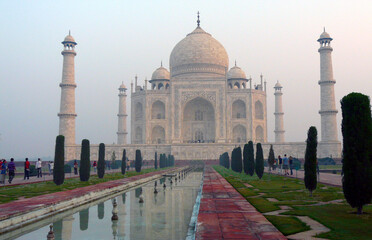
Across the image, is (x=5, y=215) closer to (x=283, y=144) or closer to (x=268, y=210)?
(x=268, y=210)

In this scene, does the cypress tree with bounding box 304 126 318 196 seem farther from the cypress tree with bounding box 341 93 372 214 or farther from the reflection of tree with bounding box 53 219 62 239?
the reflection of tree with bounding box 53 219 62 239

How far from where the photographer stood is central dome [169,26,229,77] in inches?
1778

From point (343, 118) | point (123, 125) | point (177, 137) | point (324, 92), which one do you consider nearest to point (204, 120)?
point (177, 137)

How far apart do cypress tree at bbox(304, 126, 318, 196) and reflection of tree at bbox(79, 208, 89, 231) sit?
5.41 metres

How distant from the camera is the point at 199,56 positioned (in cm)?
4525

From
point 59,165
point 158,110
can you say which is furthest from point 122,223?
point 158,110

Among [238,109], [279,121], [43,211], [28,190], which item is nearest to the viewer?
[43,211]

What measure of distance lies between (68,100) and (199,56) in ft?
54.9

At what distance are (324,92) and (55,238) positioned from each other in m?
35.2

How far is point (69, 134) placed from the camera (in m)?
36.6

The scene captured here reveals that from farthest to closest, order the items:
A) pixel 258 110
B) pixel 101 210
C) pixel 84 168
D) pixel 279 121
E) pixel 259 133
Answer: pixel 279 121, pixel 258 110, pixel 259 133, pixel 84 168, pixel 101 210

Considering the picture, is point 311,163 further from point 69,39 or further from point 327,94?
point 69,39

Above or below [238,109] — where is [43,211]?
below

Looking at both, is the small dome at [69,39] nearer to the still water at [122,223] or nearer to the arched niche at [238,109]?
the arched niche at [238,109]
